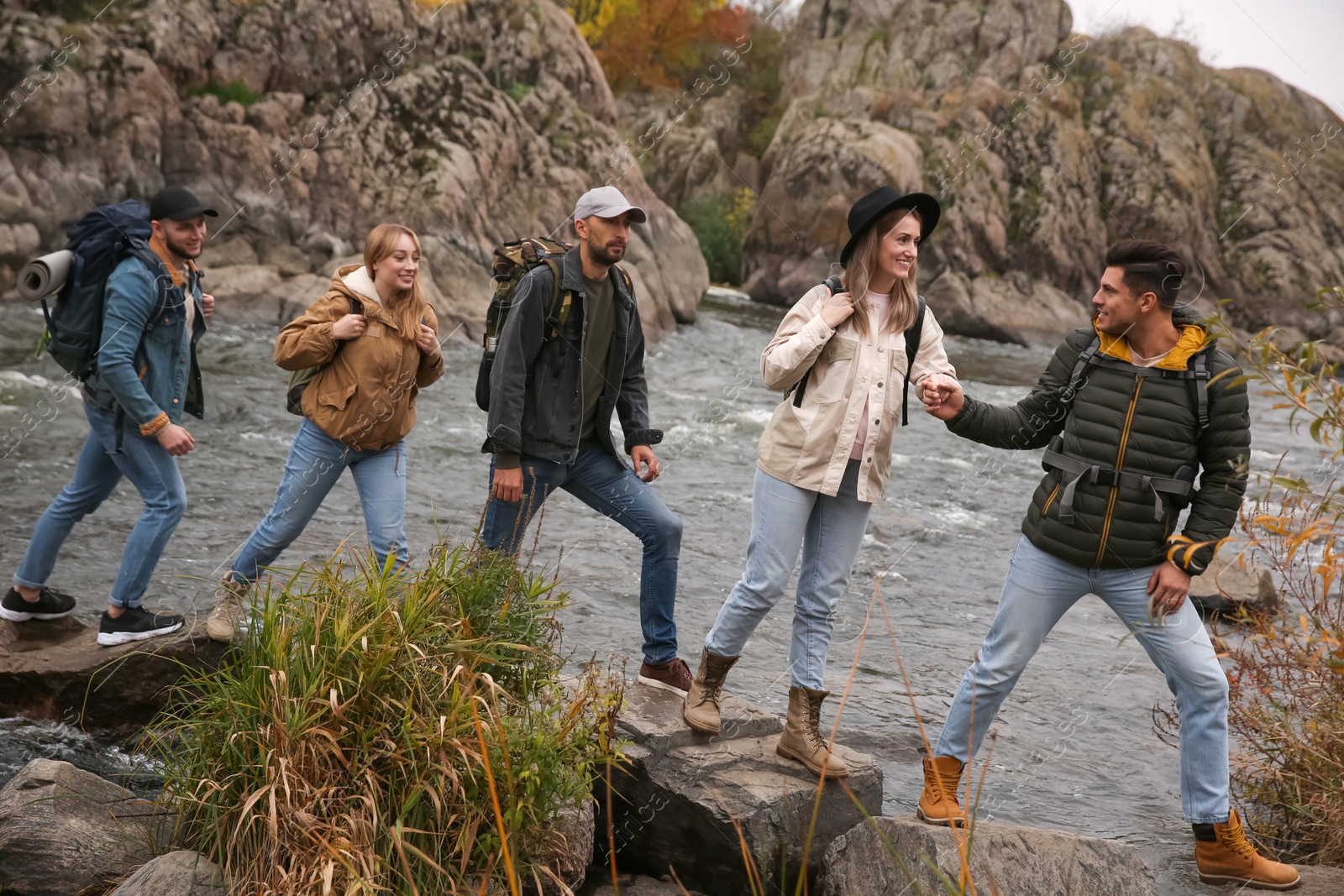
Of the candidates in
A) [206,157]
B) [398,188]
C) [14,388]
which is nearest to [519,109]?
[398,188]

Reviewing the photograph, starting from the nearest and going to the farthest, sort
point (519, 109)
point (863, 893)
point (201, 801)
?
point (201, 801) < point (863, 893) < point (519, 109)

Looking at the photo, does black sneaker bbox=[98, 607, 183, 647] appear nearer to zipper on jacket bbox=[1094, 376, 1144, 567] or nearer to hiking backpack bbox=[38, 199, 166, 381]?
hiking backpack bbox=[38, 199, 166, 381]

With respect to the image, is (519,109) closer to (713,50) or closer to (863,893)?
(863,893)

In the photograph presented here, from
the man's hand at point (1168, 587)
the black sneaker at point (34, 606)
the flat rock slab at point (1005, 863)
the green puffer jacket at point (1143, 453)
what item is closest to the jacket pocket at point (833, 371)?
the green puffer jacket at point (1143, 453)

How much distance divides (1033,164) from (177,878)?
37338 mm

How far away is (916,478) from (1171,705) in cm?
641

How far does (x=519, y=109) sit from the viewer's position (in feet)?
79.0

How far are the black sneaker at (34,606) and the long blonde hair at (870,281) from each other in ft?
13.8

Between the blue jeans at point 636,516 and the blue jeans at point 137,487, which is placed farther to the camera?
the blue jeans at point 137,487

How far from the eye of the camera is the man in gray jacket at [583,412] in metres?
4.62

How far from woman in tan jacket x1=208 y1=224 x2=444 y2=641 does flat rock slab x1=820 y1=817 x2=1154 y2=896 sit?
2.37m

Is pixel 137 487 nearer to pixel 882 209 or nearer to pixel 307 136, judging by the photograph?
pixel 882 209

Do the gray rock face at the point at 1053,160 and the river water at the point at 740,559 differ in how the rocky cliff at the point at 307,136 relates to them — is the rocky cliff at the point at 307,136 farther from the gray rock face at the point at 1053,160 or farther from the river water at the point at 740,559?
the gray rock face at the point at 1053,160

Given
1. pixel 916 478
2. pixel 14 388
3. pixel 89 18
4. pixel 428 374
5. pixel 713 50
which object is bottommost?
pixel 14 388
